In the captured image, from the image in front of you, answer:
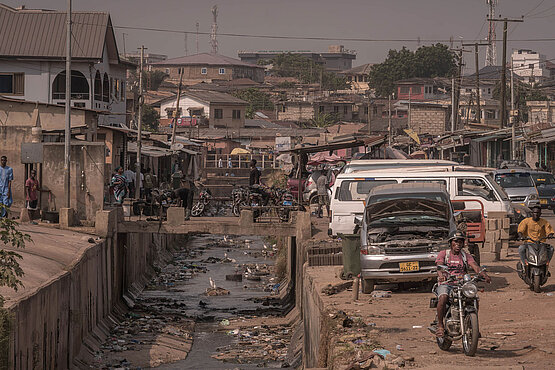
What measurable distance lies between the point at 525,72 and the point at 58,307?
526ft

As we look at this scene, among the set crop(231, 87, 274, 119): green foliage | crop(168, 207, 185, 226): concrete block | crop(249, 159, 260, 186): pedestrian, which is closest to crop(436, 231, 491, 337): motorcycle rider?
crop(168, 207, 185, 226): concrete block

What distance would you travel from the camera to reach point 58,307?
19.7 meters

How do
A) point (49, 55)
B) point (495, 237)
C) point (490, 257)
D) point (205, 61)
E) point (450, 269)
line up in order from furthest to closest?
point (205, 61) < point (49, 55) < point (490, 257) < point (495, 237) < point (450, 269)

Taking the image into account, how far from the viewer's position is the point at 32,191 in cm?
2861

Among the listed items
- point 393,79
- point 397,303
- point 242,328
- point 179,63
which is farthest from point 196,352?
point 179,63

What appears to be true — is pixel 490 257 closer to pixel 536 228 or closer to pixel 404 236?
pixel 536 228

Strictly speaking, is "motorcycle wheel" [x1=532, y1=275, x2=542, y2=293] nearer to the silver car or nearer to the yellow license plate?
the silver car

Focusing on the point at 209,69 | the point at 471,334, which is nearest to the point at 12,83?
the point at 471,334

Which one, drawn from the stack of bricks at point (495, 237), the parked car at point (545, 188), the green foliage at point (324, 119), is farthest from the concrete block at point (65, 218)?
the green foliage at point (324, 119)

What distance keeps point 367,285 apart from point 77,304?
8090 millimetres

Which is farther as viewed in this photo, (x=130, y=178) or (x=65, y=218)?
(x=130, y=178)

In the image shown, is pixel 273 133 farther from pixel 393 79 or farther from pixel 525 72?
pixel 525 72

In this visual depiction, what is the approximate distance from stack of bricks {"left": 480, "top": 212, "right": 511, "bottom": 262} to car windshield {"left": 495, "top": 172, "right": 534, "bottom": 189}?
11.6 metres

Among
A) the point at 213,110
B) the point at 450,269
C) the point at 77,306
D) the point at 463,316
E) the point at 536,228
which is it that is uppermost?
the point at 213,110
